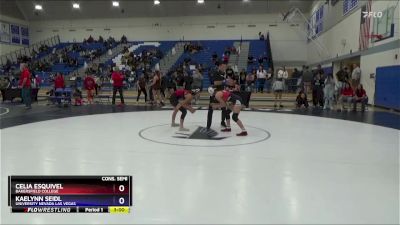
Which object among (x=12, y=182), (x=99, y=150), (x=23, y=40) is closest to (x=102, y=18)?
(x=23, y=40)

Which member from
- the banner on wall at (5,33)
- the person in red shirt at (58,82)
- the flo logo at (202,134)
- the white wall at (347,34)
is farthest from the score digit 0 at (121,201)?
the banner on wall at (5,33)

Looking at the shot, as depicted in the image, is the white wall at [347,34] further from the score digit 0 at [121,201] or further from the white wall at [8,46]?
the white wall at [8,46]

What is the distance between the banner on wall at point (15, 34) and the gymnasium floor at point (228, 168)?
84.6 ft

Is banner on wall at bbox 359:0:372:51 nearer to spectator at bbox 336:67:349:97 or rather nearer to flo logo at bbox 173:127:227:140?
spectator at bbox 336:67:349:97

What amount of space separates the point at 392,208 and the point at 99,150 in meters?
4.17

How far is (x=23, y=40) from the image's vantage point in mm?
31484

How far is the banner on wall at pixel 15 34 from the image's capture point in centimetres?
2978

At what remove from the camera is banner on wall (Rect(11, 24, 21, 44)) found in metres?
29.8

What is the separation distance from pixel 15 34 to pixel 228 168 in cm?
3188

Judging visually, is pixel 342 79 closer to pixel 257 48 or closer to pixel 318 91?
pixel 318 91

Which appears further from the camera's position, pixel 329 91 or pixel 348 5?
pixel 348 5

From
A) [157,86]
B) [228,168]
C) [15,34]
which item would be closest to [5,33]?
[15,34]

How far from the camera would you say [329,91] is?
1248cm
